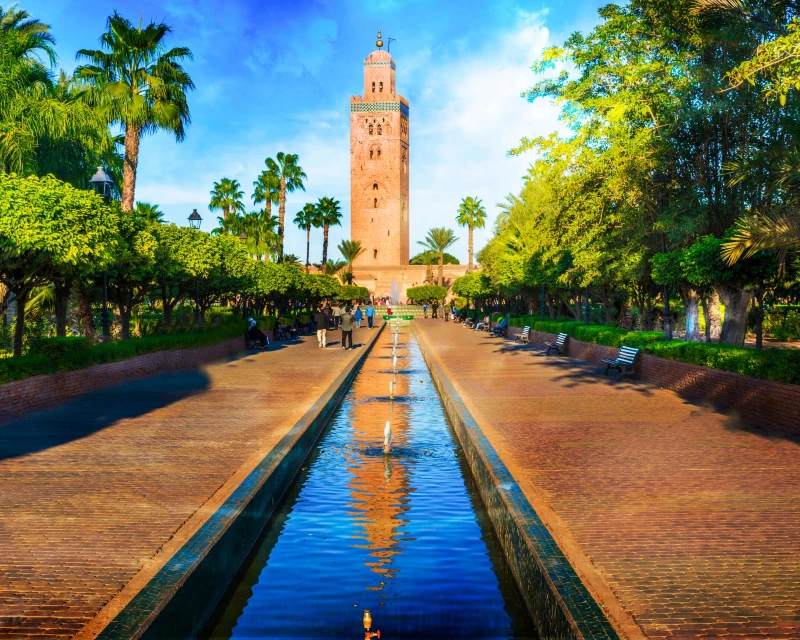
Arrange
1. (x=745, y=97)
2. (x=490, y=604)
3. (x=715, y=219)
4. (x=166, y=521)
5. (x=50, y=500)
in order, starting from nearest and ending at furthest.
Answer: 1. (x=490, y=604)
2. (x=166, y=521)
3. (x=50, y=500)
4. (x=745, y=97)
5. (x=715, y=219)

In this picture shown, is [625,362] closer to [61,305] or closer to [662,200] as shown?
[662,200]

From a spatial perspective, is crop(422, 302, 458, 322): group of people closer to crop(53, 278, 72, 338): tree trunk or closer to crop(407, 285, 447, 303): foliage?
crop(407, 285, 447, 303): foliage

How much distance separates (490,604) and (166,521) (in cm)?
246

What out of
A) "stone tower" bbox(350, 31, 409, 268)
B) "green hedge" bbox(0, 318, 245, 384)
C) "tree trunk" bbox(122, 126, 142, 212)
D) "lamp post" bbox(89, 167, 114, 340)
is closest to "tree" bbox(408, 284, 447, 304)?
"stone tower" bbox(350, 31, 409, 268)

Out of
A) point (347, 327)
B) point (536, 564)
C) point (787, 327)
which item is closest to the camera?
point (536, 564)

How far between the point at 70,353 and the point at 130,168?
11106 millimetres

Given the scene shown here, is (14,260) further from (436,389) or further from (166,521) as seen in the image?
(166,521)

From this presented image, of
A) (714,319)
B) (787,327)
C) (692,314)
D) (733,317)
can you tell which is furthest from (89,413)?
(787,327)

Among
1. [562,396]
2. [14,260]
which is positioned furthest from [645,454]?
[14,260]

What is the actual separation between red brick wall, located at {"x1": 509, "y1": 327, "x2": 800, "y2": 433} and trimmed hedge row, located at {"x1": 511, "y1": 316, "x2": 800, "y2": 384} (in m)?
0.14

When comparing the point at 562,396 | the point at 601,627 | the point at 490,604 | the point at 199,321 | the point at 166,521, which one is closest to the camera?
the point at 601,627

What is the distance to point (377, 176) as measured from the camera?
110 meters

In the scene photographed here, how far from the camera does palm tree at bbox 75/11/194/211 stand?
25016 millimetres

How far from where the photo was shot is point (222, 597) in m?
6.09
